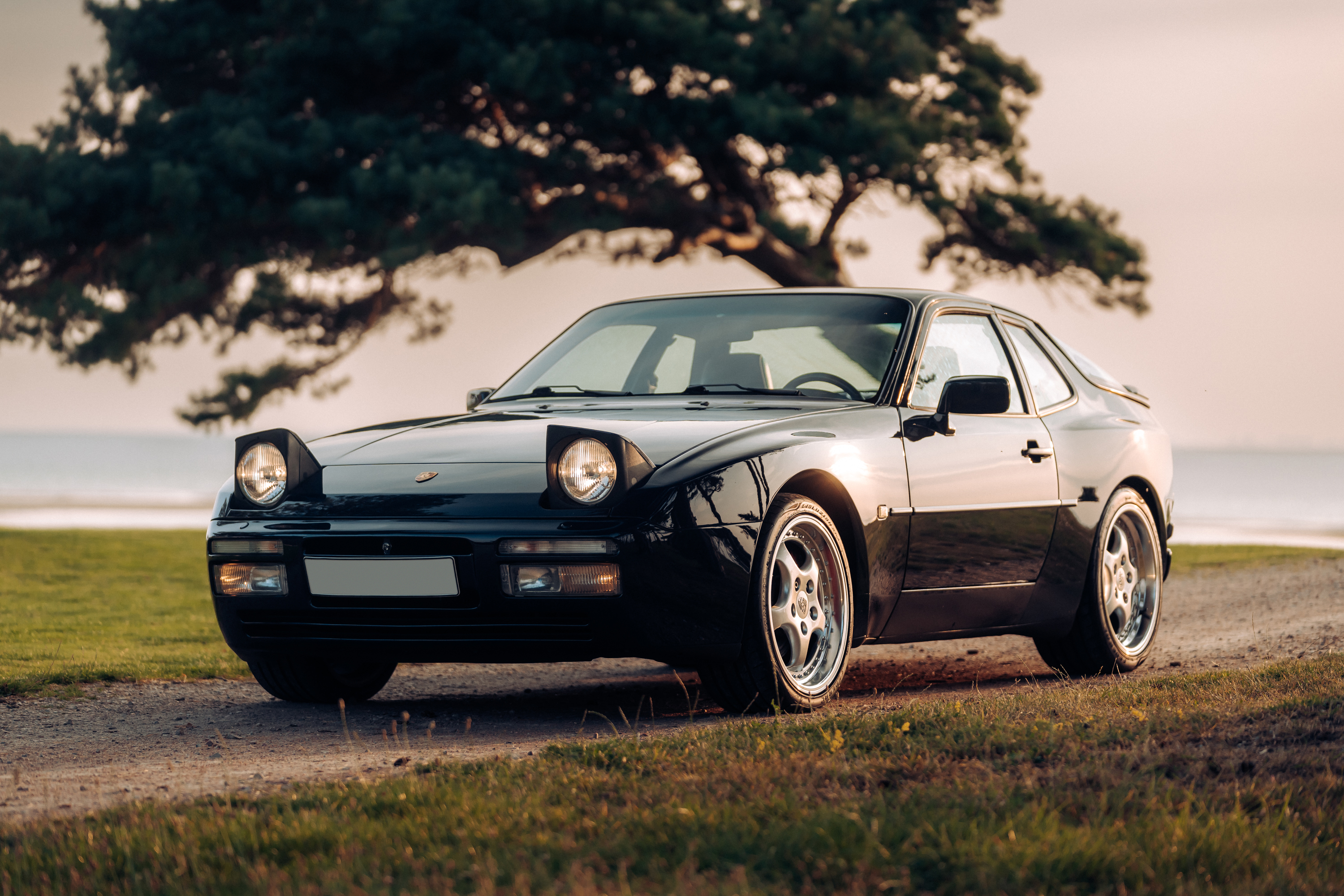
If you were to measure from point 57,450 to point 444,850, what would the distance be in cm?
9125

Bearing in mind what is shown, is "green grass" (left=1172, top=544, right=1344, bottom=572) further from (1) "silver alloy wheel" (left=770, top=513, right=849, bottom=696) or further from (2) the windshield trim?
(1) "silver alloy wheel" (left=770, top=513, right=849, bottom=696)

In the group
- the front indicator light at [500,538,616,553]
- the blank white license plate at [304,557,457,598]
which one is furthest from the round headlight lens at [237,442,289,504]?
the front indicator light at [500,538,616,553]

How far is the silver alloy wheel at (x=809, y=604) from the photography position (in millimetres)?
5398

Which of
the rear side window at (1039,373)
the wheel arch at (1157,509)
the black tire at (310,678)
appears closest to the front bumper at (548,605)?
the black tire at (310,678)

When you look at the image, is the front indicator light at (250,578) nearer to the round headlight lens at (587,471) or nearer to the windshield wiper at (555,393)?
the round headlight lens at (587,471)

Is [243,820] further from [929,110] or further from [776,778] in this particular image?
[929,110]

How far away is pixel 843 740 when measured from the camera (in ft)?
14.5

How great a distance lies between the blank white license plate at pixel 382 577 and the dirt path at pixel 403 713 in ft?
1.54

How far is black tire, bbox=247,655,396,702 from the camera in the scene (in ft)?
19.9

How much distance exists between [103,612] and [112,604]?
513 mm

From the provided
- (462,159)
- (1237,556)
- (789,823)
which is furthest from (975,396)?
(462,159)

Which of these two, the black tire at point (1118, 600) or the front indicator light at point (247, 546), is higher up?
the front indicator light at point (247, 546)

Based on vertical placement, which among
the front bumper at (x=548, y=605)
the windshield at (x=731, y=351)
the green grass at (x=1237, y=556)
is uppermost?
the windshield at (x=731, y=351)

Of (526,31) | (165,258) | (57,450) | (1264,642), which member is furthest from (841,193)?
(57,450)
